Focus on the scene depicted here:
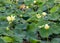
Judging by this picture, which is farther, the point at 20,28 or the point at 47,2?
the point at 47,2

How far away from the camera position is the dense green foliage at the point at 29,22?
4.66ft

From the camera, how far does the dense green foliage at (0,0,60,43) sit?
142 cm

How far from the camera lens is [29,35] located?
1.45 meters

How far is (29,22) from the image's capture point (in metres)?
1.67

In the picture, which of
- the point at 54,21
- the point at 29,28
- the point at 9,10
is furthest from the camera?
the point at 9,10

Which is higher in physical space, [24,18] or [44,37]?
[24,18]

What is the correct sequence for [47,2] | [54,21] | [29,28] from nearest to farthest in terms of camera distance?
[29,28] → [54,21] → [47,2]

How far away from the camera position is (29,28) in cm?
152

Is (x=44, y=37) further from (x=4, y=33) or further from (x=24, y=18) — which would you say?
(x=24, y=18)

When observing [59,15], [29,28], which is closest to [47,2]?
[59,15]

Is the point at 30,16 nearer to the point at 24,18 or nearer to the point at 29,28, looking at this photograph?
the point at 24,18

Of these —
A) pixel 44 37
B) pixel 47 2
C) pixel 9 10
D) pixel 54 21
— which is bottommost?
pixel 44 37

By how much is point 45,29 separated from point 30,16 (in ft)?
1.14

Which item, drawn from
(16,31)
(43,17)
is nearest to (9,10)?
→ (43,17)
